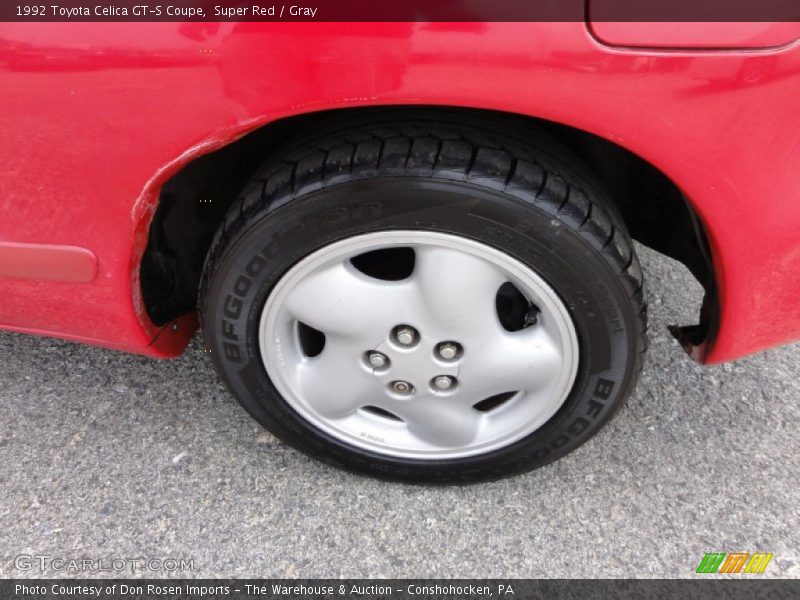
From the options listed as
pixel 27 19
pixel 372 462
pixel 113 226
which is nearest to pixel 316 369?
pixel 372 462

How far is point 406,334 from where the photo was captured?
1489mm

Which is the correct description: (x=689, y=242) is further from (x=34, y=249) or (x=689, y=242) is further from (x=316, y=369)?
(x=34, y=249)

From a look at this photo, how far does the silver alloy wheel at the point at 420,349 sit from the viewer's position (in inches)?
54.2

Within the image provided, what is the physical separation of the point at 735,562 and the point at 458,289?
3.13ft

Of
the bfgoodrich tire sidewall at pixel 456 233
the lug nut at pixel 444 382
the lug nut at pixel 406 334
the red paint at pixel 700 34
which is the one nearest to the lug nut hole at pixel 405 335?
the lug nut at pixel 406 334

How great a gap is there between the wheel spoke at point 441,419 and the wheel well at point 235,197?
1.72ft

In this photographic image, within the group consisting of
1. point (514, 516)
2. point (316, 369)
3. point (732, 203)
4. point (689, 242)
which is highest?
point (732, 203)

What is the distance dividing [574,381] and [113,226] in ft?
3.30

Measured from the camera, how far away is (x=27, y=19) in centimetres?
114

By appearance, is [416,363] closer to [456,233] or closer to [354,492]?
[456,233]

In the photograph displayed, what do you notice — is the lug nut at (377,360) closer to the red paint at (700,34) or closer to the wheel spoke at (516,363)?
the wheel spoke at (516,363)
